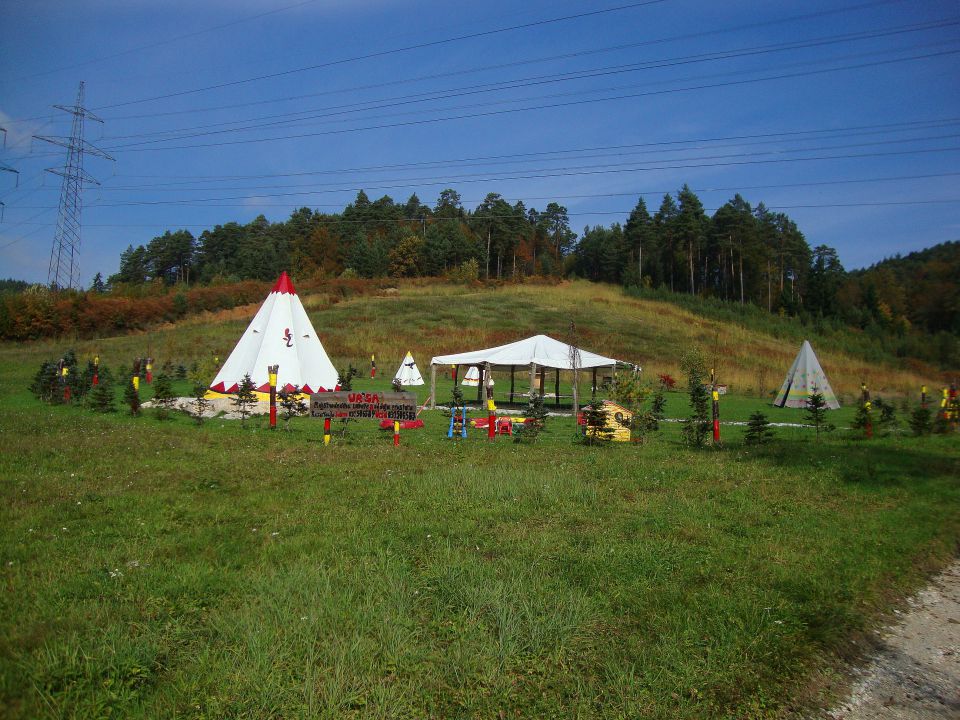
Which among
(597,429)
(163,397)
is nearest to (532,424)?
(597,429)

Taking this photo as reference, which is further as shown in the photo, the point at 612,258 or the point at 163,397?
the point at 612,258

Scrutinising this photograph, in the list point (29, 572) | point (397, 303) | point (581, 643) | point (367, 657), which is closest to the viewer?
point (367, 657)

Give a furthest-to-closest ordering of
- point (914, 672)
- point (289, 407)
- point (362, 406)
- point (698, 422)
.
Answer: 1. point (289, 407)
2. point (698, 422)
3. point (362, 406)
4. point (914, 672)

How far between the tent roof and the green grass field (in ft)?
37.9

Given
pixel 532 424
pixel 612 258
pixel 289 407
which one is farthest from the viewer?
pixel 612 258

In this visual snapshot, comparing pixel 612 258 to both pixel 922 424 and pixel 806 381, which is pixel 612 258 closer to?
pixel 806 381

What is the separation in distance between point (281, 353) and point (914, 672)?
20.6 metres

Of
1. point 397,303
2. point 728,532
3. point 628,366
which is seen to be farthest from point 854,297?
point 728,532

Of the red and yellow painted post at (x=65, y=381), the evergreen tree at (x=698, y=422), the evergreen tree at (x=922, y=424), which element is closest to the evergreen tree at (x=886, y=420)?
the evergreen tree at (x=922, y=424)

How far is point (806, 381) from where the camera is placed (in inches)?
1011

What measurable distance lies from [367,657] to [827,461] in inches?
335

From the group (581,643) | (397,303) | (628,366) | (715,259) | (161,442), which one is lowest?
(581,643)

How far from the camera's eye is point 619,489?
25.1ft

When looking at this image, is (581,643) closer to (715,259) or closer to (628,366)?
(628,366)
